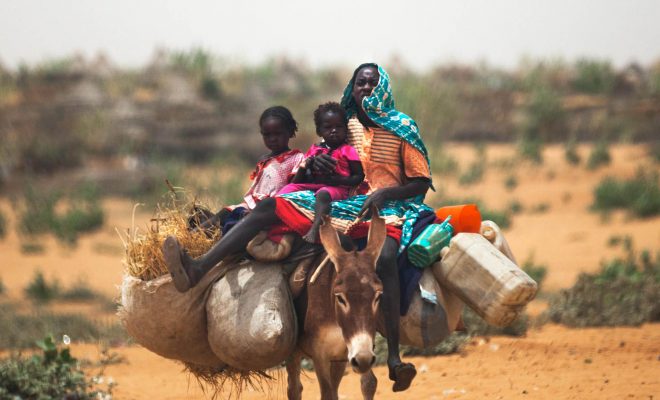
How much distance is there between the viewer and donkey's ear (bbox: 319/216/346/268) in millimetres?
4809

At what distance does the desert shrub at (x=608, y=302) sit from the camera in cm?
1046

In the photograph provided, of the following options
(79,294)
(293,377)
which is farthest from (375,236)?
(79,294)

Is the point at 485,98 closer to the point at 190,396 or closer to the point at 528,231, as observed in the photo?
the point at 528,231

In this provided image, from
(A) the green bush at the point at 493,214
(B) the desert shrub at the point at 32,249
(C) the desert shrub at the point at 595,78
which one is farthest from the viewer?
(C) the desert shrub at the point at 595,78

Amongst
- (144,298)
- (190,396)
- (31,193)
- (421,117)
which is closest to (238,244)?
(144,298)

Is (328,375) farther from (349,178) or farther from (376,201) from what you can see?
(349,178)

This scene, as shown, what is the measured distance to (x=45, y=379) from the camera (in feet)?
21.9

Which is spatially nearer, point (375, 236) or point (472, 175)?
point (375, 236)

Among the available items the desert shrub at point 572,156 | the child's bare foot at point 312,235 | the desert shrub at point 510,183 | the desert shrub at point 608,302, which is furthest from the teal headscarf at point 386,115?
the desert shrub at point 572,156

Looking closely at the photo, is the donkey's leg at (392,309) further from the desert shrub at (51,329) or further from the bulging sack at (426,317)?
the desert shrub at (51,329)

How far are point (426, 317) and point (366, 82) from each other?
5.07 feet

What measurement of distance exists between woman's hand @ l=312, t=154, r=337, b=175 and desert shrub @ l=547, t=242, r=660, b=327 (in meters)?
6.32

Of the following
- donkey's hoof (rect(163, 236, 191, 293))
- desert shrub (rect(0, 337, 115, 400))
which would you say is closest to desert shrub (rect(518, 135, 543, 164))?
desert shrub (rect(0, 337, 115, 400))

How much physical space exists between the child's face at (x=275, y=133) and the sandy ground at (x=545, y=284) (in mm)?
2657
